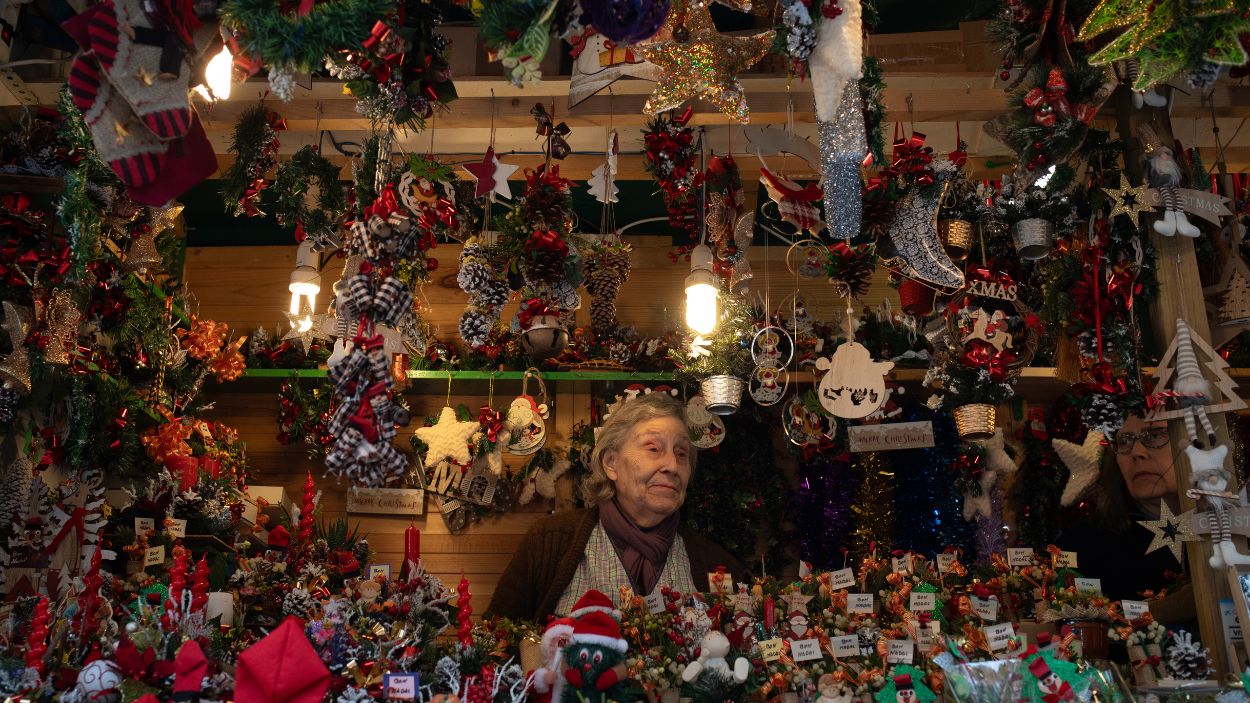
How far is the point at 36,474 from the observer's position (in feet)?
12.6

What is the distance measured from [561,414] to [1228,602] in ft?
10.7

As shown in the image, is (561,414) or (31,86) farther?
(561,414)

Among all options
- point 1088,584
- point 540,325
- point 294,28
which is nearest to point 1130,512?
point 1088,584

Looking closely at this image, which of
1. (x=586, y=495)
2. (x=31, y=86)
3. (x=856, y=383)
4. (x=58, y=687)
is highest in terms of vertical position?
(x=31, y=86)

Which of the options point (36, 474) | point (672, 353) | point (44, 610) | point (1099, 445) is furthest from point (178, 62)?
point (1099, 445)

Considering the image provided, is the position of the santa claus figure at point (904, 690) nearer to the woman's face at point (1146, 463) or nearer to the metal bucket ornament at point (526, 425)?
the woman's face at point (1146, 463)

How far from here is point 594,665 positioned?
112 inches

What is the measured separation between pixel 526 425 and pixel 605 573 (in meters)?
0.85

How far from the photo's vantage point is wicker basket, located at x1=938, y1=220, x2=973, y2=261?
393 centimetres

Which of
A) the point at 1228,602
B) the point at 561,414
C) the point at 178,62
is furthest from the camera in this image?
the point at 561,414

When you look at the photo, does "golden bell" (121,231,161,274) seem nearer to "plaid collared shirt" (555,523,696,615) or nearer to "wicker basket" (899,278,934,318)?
"plaid collared shirt" (555,523,696,615)

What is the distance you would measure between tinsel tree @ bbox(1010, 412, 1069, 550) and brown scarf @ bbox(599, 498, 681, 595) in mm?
1773

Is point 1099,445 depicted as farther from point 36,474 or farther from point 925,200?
point 36,474

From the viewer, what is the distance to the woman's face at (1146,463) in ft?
14.4
